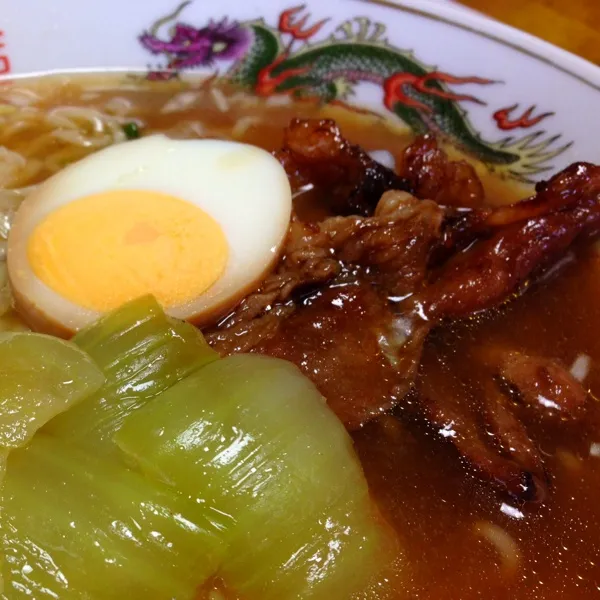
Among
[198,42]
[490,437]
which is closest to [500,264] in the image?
[490,437]

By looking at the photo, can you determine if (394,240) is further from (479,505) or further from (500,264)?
(479,505)

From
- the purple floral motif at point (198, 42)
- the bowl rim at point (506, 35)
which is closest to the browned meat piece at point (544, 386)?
the bowl rim at point (506, 35)

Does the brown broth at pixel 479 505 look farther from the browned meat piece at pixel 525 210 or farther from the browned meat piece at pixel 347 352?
the browned meat piece at pixel 525 210

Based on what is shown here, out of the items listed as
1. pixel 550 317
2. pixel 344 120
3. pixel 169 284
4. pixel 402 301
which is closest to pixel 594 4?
pixel 344 120

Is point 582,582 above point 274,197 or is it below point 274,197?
below

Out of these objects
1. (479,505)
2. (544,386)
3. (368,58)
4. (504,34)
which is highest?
(504,34)

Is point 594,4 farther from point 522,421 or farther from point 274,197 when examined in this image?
point 522,421
